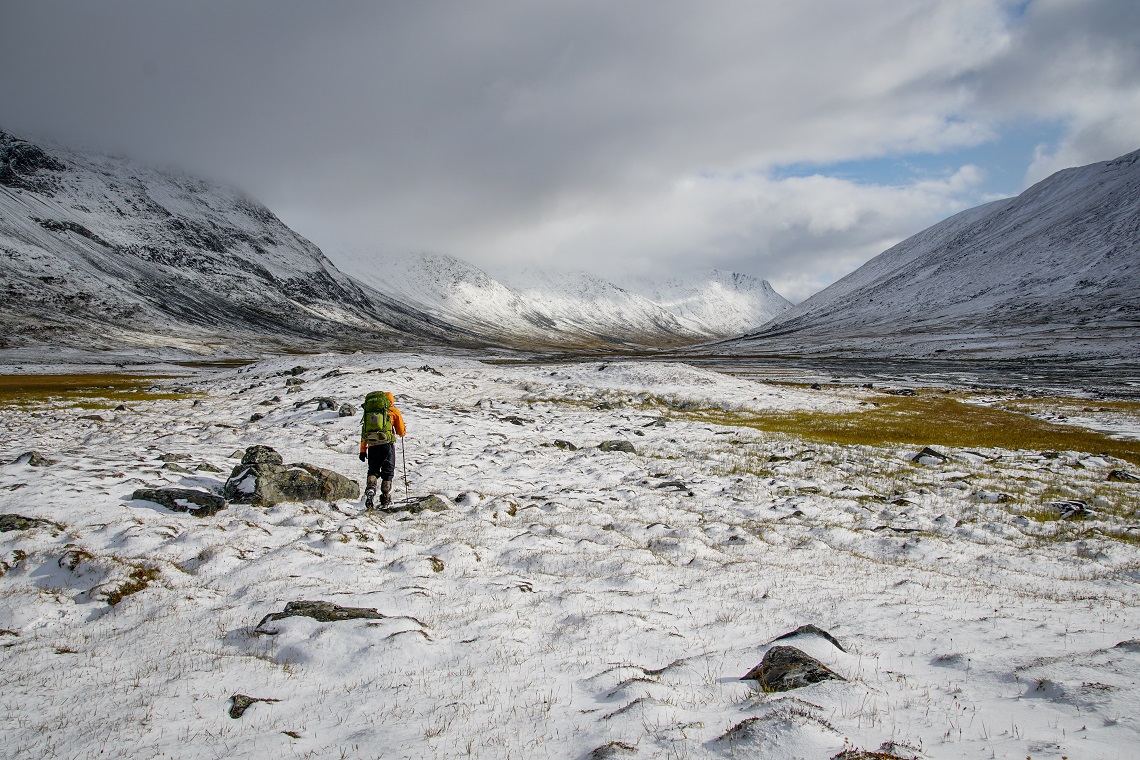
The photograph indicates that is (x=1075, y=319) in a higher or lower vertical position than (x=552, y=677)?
higher

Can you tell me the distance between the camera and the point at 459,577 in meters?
9.23

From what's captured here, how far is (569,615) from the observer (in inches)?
310

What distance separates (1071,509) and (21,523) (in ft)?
76.6

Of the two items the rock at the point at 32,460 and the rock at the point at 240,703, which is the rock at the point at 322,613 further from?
the rock at the point at 32,460

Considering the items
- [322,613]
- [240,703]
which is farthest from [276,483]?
[240,703]

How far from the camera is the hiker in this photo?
42.4 ft

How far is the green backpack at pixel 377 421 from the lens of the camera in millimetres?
13008

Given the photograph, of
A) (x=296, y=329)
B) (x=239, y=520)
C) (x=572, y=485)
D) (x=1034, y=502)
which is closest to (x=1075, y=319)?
(x=1034, y=502)

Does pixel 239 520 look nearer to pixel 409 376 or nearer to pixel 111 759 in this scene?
pixel 111 759

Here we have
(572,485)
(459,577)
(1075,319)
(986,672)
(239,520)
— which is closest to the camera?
(986,672)

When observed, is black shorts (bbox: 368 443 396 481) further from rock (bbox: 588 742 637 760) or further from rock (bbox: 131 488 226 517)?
rock (bbox: 588 742 637 760)

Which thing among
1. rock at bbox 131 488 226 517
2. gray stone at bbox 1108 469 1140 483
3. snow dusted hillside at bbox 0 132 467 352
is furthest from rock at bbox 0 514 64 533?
snow dusted hillside at bbox 0 132 467 352

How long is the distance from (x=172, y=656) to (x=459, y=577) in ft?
13.4

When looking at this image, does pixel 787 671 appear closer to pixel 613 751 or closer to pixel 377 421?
pixel 613 751
